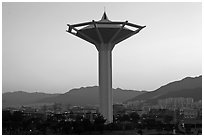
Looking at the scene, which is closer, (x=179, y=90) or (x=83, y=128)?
(x=83, y=128)

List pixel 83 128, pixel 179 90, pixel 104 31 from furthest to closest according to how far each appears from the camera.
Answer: pixel 179 90
pixel 104 31
pixel 83 128

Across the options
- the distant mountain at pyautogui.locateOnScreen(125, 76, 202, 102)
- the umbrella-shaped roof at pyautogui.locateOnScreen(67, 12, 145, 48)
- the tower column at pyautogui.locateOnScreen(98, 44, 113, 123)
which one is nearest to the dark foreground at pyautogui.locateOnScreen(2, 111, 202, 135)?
the tower column at pyautogui.locateOnScreen(98, 44, 113, 123)

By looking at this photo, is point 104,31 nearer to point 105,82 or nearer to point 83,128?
point 105,82

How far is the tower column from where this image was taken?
12.0 m

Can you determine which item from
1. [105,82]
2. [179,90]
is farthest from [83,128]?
[179,90]

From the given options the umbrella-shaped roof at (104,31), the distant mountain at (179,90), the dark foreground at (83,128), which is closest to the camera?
the dark foreground at (83,128)

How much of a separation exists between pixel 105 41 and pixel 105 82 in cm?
161

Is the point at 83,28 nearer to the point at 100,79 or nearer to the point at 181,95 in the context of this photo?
the point at 100,79

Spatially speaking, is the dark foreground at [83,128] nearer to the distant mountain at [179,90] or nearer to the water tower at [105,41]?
the water tower at [105,41]

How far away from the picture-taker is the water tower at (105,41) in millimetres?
11672

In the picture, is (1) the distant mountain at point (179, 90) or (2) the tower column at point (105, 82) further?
(1) the distant mountain at point (179, 90)

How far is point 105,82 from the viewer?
39.4 ft

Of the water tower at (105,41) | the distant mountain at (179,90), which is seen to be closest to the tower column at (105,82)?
the water tower at (105,41)

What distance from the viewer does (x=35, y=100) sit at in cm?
2744
